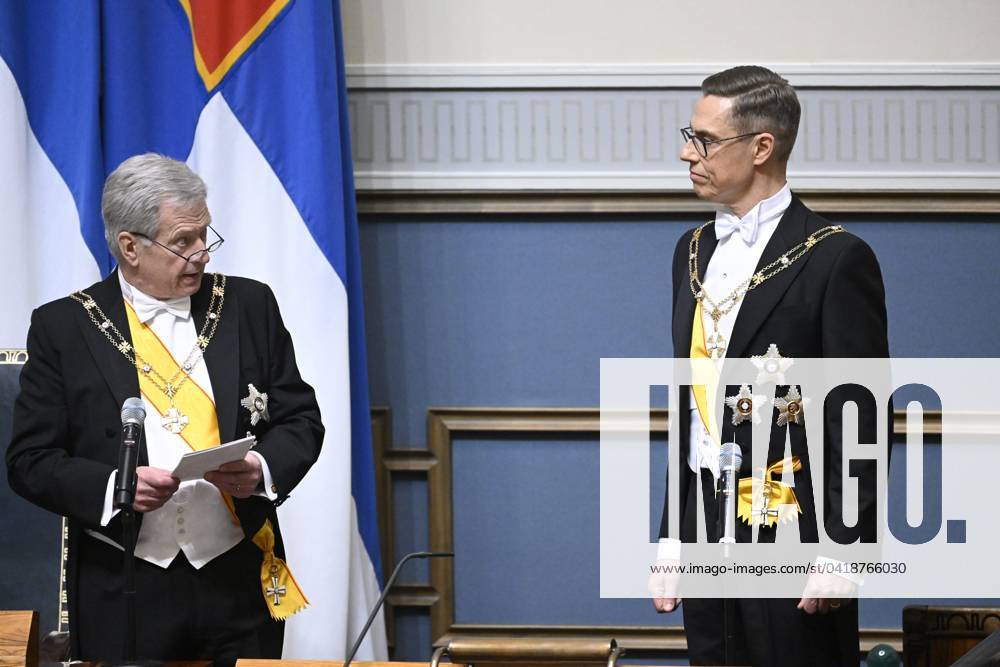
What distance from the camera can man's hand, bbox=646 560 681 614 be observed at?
2.34 meters

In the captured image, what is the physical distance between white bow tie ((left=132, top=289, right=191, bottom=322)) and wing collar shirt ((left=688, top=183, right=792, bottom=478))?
1023 millimetres

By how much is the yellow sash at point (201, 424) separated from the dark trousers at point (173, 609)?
4cm

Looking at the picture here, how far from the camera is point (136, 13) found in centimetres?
326

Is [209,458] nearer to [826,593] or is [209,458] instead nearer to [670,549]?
[670,549]

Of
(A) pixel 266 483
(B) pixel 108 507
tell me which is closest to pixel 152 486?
(B) pixel 108 507

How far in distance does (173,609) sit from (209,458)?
40 cm

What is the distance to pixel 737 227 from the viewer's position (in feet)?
7.85

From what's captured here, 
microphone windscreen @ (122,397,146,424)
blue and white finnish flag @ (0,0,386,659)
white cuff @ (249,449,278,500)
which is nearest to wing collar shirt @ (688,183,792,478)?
white cuff @ (249,449,278,500)

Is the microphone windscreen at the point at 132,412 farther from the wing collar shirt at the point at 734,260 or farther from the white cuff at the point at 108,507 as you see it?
the wing collar shirt at the point at 734,260

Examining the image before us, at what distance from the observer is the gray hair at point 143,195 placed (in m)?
2.43

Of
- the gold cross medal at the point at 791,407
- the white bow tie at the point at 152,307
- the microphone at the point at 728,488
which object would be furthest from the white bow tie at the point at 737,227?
the white bow tie at the point at 152,307

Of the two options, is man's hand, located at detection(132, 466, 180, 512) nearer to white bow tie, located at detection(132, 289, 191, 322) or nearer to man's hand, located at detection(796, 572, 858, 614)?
white bow tie, located at detection(132, 289, 191, 322)

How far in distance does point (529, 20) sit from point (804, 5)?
779mm

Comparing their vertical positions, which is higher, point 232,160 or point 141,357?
point 232,160
